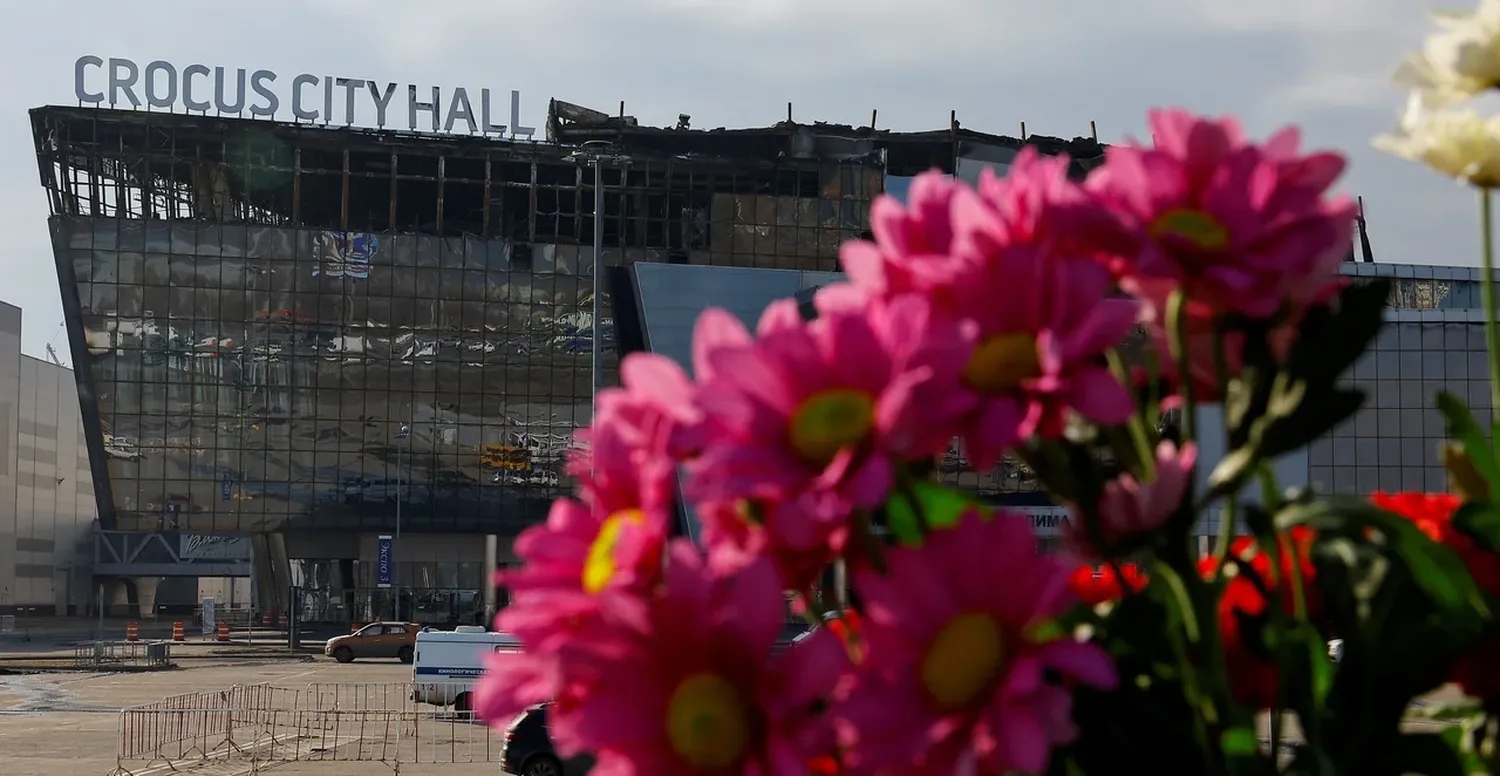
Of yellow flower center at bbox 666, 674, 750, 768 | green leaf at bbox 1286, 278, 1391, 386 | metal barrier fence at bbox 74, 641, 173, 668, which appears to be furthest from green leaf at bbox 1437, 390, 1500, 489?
metal barrier fence at bbox 74, 641, 173, 668

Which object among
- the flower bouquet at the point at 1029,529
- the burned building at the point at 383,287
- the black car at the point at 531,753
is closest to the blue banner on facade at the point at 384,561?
the burned building at the point at 383,287

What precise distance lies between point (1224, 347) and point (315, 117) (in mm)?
78971

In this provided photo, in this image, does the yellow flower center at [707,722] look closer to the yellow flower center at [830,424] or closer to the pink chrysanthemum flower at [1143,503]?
the yellow flower center at [830,424]

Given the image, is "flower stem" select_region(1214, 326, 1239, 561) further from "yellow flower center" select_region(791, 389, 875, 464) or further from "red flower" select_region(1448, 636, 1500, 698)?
"yellow flower center" select_region(791, 389, 875, 464)

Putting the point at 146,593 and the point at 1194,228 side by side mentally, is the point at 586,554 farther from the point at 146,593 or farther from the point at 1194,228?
the point at 146,593

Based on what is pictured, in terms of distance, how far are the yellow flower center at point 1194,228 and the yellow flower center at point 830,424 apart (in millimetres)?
296

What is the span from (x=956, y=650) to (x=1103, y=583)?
350mm

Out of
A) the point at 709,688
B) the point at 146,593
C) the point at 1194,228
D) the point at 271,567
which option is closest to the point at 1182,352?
the point at 1194,228

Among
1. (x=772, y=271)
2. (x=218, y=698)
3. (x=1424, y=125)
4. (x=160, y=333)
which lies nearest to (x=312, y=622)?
(x=160, y=333)

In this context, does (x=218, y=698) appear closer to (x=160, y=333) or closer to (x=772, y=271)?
(x=772, y=271)

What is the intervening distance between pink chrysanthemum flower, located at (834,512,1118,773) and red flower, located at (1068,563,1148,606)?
24cm

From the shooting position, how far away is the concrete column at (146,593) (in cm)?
12125

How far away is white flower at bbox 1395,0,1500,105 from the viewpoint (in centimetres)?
153

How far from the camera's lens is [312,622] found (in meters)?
84.1
